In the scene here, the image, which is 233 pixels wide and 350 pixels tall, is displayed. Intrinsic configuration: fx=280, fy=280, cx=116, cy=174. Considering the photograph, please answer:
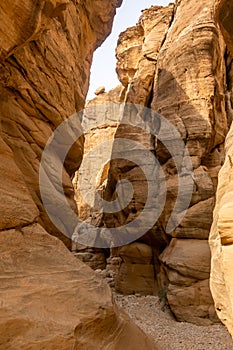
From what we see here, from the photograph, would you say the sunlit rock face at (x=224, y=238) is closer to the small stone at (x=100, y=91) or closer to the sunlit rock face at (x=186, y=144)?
the sunlit rock face at (x=186, y=144)

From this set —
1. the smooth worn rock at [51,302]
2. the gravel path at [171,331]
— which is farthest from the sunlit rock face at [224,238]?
the gravel path at [171,331]

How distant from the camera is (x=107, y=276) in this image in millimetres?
17578

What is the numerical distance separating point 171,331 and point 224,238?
22.1 feet

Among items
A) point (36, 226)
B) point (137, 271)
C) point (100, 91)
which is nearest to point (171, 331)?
point (137, 271)

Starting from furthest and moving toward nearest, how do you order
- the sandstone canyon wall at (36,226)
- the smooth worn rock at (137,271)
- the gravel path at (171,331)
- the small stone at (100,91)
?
the small stone at (100,91) < the smooth worn rock at (137,271) < the gravel path at (171,331) < the sandstone canyon wall at (36,226)

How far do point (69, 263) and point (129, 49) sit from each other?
18537 mm

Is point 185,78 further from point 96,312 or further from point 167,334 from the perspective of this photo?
point 96,312

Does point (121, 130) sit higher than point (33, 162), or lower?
higher

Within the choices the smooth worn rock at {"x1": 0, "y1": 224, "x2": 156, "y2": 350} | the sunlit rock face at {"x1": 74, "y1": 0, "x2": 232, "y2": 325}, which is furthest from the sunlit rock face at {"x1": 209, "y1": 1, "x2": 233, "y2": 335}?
the sunlit rock face at {"x1": 74, "y1": 0, "x2": 232, "y2": 325}

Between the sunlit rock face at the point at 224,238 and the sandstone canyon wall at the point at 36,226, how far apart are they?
1891mm

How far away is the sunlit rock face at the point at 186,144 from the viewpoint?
10828mm

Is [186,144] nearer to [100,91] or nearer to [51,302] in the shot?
[51,302]

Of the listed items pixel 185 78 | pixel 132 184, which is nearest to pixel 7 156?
pixel 132 184

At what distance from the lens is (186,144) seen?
1278cm
